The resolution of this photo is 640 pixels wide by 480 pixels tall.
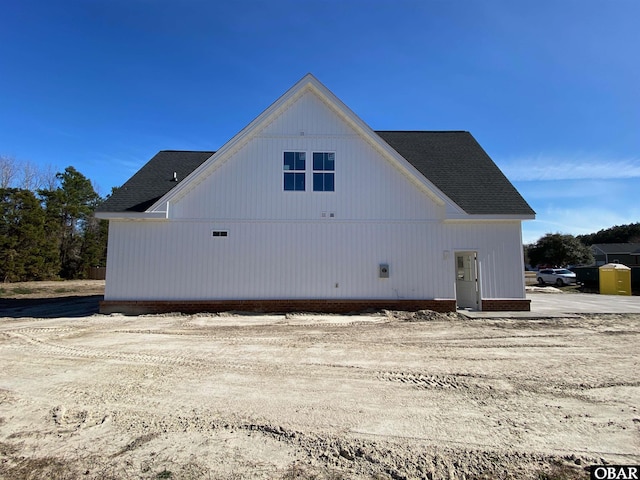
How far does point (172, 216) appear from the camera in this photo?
12461 mm

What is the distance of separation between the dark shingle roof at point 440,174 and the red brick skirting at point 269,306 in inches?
142

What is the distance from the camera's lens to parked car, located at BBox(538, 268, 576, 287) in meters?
30.6

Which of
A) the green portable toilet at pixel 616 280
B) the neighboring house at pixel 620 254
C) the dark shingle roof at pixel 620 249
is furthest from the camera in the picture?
the dark shingle roof at pixel 620 249

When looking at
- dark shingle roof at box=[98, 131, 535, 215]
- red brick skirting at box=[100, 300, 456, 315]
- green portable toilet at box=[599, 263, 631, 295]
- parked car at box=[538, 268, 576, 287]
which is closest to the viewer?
red brick skirting at box=[100, 300, 456, 315]

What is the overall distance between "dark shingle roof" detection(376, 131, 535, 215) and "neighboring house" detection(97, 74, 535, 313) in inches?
6.0

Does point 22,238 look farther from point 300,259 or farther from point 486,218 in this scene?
point 486,218

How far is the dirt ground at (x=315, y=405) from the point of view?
3.23m

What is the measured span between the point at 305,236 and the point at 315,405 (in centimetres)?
848

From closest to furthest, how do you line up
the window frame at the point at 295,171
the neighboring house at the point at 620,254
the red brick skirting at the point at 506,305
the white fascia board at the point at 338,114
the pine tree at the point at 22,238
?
the white fascia board at the point at 338,114 < the red brick skirting at the point at 506,305 < the window frame at the point at 295,171 < the pine tree at the point at 22,238 < the neighboring house at the point at 620,254

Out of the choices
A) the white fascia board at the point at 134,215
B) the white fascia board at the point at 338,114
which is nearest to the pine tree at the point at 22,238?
the white fascia board at the point at 134,215

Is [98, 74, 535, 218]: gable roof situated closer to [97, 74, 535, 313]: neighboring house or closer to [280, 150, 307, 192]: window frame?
[97, 74, 535, 313]: neighboring house

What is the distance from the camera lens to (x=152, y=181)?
14781 millimetres

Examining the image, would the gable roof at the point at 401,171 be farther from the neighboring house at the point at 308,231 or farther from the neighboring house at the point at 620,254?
the neighboring house at the point at 620,254

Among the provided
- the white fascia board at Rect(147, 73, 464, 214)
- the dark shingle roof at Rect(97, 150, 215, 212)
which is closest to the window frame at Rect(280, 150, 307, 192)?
the white fascia board at Rect(147, 73, 464, 214)
